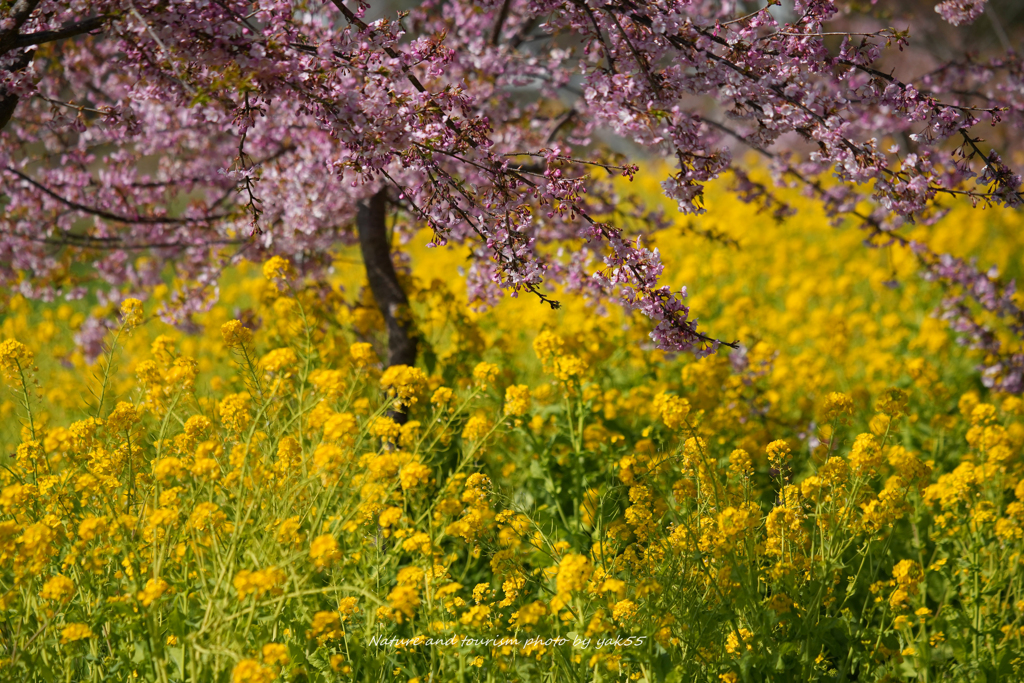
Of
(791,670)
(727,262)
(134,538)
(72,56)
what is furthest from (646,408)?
(727,262)

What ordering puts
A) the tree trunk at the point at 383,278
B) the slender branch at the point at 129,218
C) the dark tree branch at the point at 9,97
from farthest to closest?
the tree trunk at the point at 383,278 < the slender branch at the point at 129,218 < the dark tree branch at the point at 9,97

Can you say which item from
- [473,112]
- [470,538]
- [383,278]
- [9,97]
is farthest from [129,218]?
[470,538]

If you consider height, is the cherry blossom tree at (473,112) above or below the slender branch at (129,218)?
below

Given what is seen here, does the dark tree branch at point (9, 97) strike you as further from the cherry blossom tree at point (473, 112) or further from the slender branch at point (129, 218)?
the slender branch at point (129, 218)

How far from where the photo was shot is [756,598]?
8.13 ft

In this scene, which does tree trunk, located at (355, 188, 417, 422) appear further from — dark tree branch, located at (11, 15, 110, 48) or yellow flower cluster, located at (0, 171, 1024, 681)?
dark tree branch, located at (11, 15, 110, 48)

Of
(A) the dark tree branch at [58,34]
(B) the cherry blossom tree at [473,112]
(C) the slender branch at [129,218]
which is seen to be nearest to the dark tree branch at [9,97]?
(B) the cherry blossom tree at [473,112]

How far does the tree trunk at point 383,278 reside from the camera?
427 cm

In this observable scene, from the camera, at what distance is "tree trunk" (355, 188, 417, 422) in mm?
4270

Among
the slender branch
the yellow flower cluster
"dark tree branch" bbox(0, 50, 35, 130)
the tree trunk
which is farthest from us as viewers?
the tree trunk

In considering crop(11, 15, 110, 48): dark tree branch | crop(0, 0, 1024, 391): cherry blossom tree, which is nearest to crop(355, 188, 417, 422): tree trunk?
crop(0, 0, 1024, 391): cherry blossom tree

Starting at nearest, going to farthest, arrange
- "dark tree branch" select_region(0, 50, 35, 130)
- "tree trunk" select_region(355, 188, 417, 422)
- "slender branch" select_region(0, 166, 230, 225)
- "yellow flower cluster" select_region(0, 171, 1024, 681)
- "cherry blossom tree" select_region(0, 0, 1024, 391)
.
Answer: "yellow flower cluster" select_region(0, 171, 1024, 681), "cherry blossom tree" select_region(0, 0, 1024, 391), "dark tree branch" select_region(0, 50, 35, 130), "slender branch" select_region(0, 166, 230, 225), "tree trunk" select_region(355, 188, 417, 422)

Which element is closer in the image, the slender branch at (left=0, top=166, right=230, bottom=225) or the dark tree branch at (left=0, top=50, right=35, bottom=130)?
the dark tree branch at (left=0, top=50, right=35, bottom=130)

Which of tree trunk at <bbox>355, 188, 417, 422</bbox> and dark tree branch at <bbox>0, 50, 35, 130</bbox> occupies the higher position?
tree trunk at <bbox>355, 188, 417, 422</bbox>
